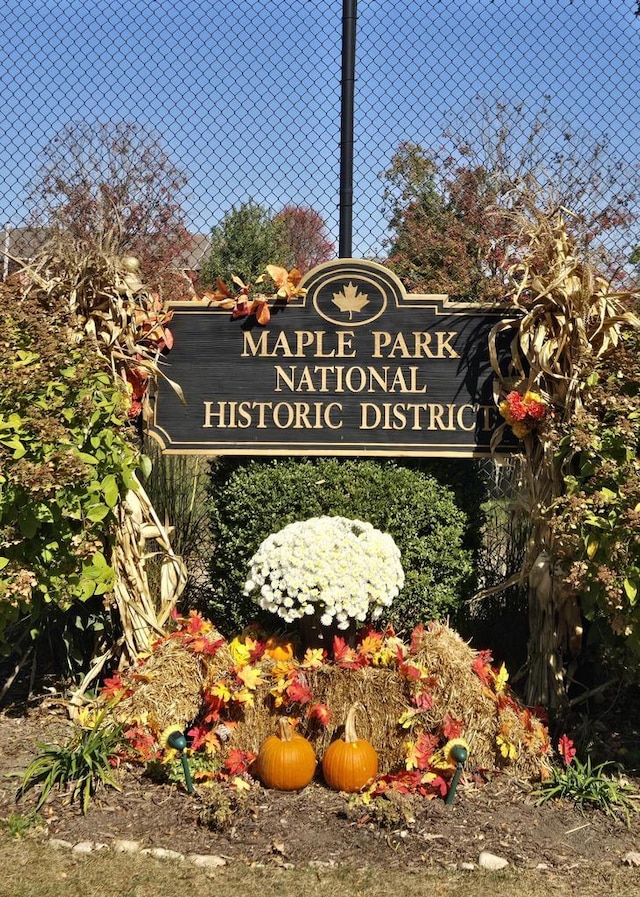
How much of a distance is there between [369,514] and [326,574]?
0.61 meters

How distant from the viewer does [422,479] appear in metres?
4.08

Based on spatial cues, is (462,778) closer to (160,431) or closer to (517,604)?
(517,604)

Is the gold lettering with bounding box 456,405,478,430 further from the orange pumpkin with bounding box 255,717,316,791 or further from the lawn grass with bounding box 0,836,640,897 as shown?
the lawn grass with bounding box 0,836,640,897

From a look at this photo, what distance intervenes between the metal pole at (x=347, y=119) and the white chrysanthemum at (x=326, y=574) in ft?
5.03

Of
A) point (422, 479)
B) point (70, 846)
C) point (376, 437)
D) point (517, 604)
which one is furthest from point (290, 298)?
point (70, 846)

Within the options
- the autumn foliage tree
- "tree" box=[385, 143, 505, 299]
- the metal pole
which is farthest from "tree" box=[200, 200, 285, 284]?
the metal pole

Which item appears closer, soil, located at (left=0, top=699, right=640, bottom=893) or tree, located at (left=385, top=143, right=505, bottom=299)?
soil, located at (left=0, top=699, right=640, bottom=893)

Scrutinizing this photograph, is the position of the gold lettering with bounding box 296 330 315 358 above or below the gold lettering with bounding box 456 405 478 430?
above

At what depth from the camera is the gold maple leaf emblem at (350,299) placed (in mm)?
4062

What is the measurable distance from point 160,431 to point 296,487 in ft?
2.28

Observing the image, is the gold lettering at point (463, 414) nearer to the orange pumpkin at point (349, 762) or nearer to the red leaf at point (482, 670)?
the red leaf at point (482, 670)

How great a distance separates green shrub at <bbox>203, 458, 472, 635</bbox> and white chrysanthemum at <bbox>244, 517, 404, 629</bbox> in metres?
0.32

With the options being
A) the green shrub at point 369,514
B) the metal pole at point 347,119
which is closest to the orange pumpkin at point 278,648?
the green shrub at point 369,514

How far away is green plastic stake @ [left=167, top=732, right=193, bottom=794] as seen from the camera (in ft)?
10.2
